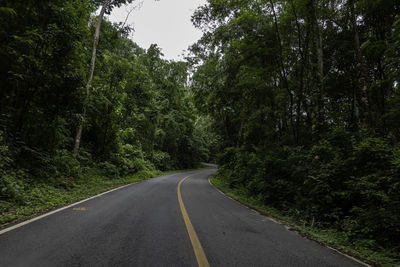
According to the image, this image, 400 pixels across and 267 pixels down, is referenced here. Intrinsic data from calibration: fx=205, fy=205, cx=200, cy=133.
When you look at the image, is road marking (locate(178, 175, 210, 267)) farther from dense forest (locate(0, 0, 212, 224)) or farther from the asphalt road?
dense forest (locate(0, 0, 212, 224))

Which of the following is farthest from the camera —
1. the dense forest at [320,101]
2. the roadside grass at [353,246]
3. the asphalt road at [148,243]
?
the dense forest at [320,101]

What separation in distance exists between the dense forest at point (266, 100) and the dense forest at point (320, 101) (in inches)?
1.8

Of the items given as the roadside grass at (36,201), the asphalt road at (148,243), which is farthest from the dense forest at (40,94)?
the asphalt road at (148,243)

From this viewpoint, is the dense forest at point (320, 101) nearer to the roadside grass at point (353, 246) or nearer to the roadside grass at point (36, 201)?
the roadside grass at point (353, 246)

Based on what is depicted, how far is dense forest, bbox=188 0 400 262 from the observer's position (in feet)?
17.5

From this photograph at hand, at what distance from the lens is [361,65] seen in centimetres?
745

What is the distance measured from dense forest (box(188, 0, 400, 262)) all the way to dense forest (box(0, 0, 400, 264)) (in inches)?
1.8

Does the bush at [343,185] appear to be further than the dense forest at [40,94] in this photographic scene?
No

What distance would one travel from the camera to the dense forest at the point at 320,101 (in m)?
5.34

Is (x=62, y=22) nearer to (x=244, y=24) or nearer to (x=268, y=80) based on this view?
(x=244, y=24)

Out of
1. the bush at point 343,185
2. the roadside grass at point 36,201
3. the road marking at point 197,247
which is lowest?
the roadside grass at point 36,201

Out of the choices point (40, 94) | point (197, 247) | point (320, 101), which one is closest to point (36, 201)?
point (40, 94)

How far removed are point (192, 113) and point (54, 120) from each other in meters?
24.7

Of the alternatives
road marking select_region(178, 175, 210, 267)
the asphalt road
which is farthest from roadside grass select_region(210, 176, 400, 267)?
road marking select_region(178, 175, 210, 267)
